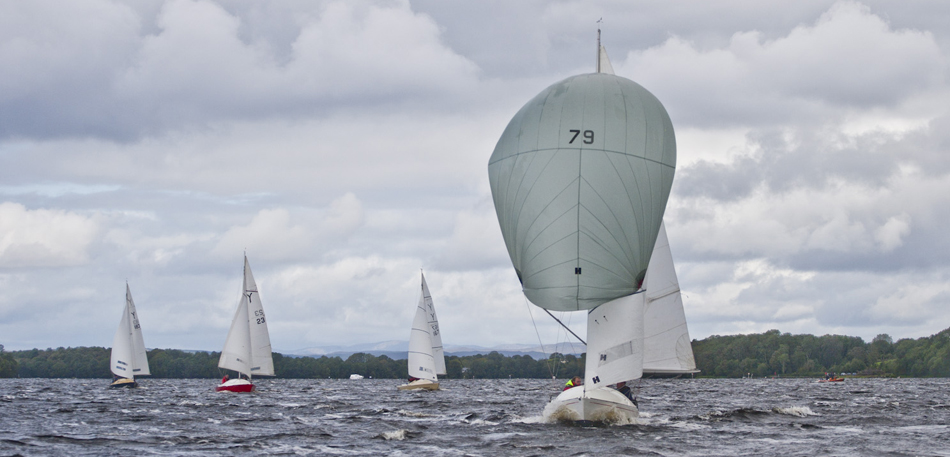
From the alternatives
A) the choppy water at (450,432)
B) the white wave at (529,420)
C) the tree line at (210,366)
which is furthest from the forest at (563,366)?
the white wave at (529,420)

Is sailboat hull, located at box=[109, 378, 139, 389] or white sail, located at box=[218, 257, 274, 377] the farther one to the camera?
sailboat hull, located at box=[109, 378, 139, 389]

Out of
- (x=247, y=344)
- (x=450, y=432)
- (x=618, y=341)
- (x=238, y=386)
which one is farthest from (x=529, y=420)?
(x=238, y=386)

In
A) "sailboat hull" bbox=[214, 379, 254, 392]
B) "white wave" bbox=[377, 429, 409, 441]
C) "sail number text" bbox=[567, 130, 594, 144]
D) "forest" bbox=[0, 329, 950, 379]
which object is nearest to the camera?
"sail number text" bbox=[567, 130, 594, 144]

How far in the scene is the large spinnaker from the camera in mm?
27656

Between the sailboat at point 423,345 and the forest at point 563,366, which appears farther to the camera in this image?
the forest at point 563,366

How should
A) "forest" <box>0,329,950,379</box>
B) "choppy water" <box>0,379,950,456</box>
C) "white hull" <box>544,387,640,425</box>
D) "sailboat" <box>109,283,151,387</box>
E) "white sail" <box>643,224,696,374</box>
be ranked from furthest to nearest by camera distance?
1. "forest" <box>0,329,950,379</box>
2. "sailboat" <box>109,283,151,387</box>
3. "white sail" <box>643,224,696,374</box>
4. "white hull" <box>544,387,640,425</box>
5. "choppy water" <box>0,379,950,456</box>

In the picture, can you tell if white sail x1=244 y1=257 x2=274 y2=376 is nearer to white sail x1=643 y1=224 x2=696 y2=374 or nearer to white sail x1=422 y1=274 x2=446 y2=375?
white sail x1=422 y1=274 x2=446 y2=375

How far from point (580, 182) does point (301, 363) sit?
542 feet

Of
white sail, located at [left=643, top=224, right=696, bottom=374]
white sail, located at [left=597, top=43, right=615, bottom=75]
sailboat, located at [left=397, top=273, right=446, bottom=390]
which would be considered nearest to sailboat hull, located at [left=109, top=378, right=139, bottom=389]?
sailboat, located at [left=397, top=273, right=446, bottom=390]

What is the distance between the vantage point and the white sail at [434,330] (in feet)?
251

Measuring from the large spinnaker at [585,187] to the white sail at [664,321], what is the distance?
685 cm

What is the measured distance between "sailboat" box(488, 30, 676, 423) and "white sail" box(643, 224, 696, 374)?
6.69 meters

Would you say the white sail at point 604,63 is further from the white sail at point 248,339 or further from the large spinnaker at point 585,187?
the white sail at point 248,339

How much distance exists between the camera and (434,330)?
78750 mm
